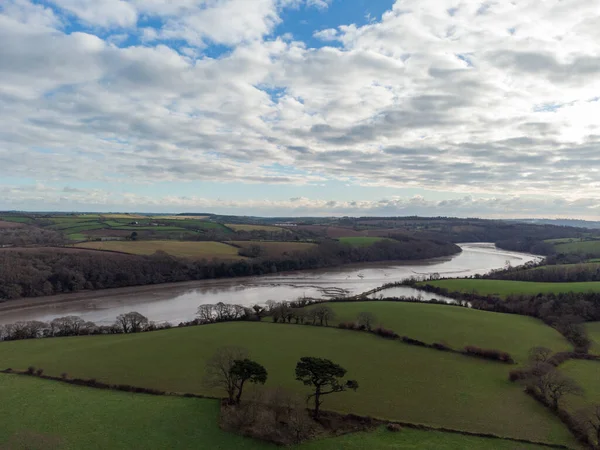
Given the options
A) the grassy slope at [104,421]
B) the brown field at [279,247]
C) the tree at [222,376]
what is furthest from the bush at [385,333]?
the brown field at [279,247]

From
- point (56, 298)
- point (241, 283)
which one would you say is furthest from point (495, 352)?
point (56, 298)

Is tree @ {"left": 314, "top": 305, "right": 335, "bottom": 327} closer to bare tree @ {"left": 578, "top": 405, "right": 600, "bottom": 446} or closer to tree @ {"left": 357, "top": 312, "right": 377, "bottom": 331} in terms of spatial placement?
tree @ {"left": 357, "top": 312, "right": 377, "bottom": 331}


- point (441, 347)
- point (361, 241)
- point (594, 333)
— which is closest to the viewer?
point (441, 347)

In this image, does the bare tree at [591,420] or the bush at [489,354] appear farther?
the bush at [489,354]

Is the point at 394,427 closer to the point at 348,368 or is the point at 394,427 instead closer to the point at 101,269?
the point at 348,368

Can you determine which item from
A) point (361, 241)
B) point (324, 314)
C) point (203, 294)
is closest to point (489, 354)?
point (324, 314)

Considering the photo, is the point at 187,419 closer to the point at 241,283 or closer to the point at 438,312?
the point at 438,312

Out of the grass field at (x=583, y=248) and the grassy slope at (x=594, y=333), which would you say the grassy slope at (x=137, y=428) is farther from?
the grass field at (x=583, y=248)
